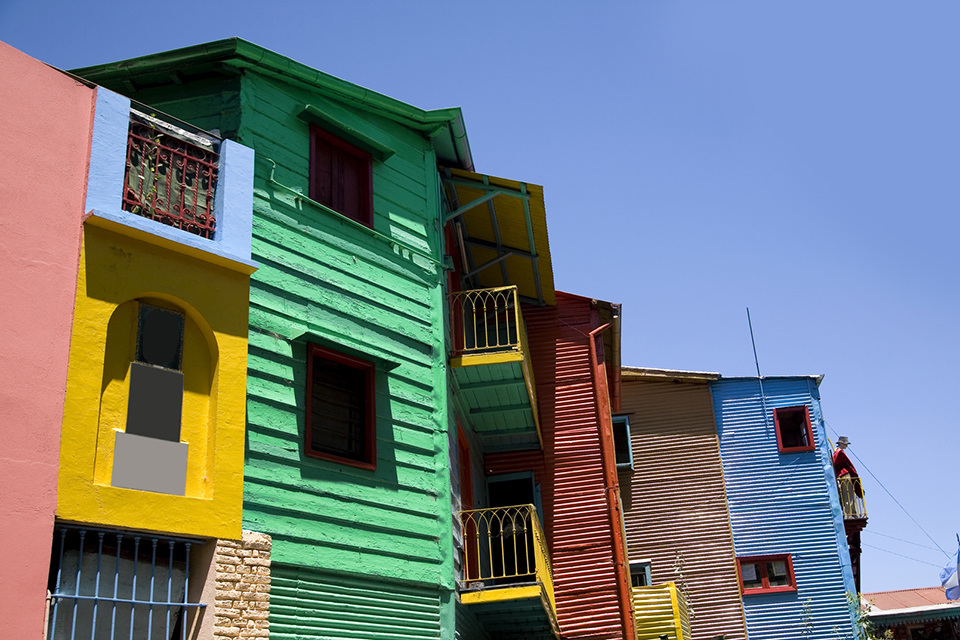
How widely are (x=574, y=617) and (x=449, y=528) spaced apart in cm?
541

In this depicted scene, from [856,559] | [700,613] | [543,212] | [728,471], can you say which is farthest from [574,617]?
[856,559]

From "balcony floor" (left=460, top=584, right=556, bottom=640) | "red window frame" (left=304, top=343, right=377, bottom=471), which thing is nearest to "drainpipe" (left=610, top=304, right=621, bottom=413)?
"balcony floor" (left=460, top=584, right=556, bottom=640)

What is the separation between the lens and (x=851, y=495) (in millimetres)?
28188

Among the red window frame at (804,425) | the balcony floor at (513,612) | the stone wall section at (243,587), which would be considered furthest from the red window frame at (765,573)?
the stone wall section at (243,587)

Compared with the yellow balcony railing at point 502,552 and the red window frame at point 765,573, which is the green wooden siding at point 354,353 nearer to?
the yellow balcony railing at point 502,552

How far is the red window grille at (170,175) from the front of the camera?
941cm

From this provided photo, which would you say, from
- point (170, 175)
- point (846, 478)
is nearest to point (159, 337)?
point (170, 175)

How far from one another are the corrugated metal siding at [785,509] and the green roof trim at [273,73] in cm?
1438

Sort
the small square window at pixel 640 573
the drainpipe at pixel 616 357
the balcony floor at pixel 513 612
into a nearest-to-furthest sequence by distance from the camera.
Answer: the balcony floor at pixel 513 612 → the drainpipe at pixel 616 357 → the small square window at pixel 640 573

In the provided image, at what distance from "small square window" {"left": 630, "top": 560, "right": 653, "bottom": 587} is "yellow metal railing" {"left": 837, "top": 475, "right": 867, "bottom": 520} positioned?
7937mm

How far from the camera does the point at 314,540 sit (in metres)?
10.0

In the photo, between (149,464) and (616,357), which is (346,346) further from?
(616,357)

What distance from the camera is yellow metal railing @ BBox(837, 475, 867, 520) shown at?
91.4 ft

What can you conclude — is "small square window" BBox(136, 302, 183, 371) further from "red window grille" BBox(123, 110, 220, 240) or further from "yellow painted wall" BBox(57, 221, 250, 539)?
"red window grille" BBox(123, 110, 220, 240)
